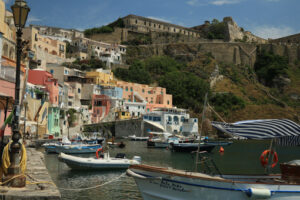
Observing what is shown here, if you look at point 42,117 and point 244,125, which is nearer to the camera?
point 244,125

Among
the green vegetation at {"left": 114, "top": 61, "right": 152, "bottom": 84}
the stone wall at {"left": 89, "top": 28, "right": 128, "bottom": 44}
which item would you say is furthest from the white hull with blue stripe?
the stone wall at {"left": 89, "top": 28, "right": 128, "bottom": 44}

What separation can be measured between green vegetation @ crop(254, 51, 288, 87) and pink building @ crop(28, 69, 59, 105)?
239ft

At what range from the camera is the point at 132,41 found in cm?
10550

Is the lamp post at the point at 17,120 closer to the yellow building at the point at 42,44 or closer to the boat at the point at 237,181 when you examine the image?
the boat at the point at 237,181

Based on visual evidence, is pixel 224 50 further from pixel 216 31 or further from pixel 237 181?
pixel 237 181

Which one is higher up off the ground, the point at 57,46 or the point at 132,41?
the point at 132,41

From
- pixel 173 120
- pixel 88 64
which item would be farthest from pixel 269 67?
pixel 88 64

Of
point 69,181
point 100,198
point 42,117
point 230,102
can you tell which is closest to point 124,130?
point 42,117

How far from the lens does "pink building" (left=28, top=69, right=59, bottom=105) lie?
48634 mm

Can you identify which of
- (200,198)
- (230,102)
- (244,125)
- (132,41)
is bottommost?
(200,198)

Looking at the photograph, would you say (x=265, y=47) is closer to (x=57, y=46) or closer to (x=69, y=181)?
(x=57, y=46)

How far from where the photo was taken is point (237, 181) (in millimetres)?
11961

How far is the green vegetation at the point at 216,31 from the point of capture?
11881 cm

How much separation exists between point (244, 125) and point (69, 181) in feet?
42.3
